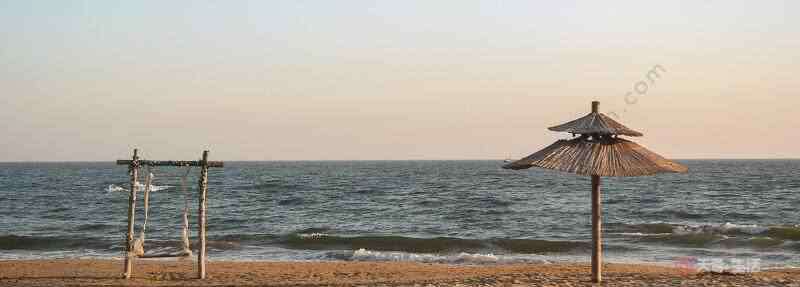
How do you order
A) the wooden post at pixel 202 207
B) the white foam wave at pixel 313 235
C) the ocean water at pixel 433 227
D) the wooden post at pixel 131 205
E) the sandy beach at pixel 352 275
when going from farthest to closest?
the white foam wave at pixel 313 235, the ocean water at pixel 433 227, the wooden post at pixel 131 205, the wooden post at pixel 202 207, the sandy beach at pixel 352 275

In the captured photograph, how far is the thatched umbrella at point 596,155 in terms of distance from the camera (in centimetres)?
1293

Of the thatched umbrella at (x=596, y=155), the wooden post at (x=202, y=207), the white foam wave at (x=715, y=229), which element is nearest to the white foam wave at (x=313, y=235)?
the wooden post at (x=202, y=207)

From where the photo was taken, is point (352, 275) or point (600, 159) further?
point (352, 275)

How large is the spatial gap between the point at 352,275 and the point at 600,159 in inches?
279

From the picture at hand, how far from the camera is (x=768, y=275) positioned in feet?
52.6

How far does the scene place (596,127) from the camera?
13.0m

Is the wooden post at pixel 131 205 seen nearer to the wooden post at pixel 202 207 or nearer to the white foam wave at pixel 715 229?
the wooden post at pixel 202 207

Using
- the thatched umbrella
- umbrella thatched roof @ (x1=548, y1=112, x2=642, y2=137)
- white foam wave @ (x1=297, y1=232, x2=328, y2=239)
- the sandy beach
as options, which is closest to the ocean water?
white foam wave @ (x1=297, y1=232, x2=328, y2=239)

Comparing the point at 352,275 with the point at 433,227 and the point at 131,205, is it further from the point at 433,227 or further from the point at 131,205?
the point at 433,227

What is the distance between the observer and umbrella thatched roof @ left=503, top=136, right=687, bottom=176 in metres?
12.9

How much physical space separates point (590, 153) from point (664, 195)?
43.6 meters

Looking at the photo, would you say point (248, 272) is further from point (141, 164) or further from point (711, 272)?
point (711, 272)

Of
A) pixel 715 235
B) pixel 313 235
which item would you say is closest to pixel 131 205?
pixel 313 235

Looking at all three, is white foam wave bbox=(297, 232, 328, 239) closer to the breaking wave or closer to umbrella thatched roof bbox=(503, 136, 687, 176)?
the breaking wave
